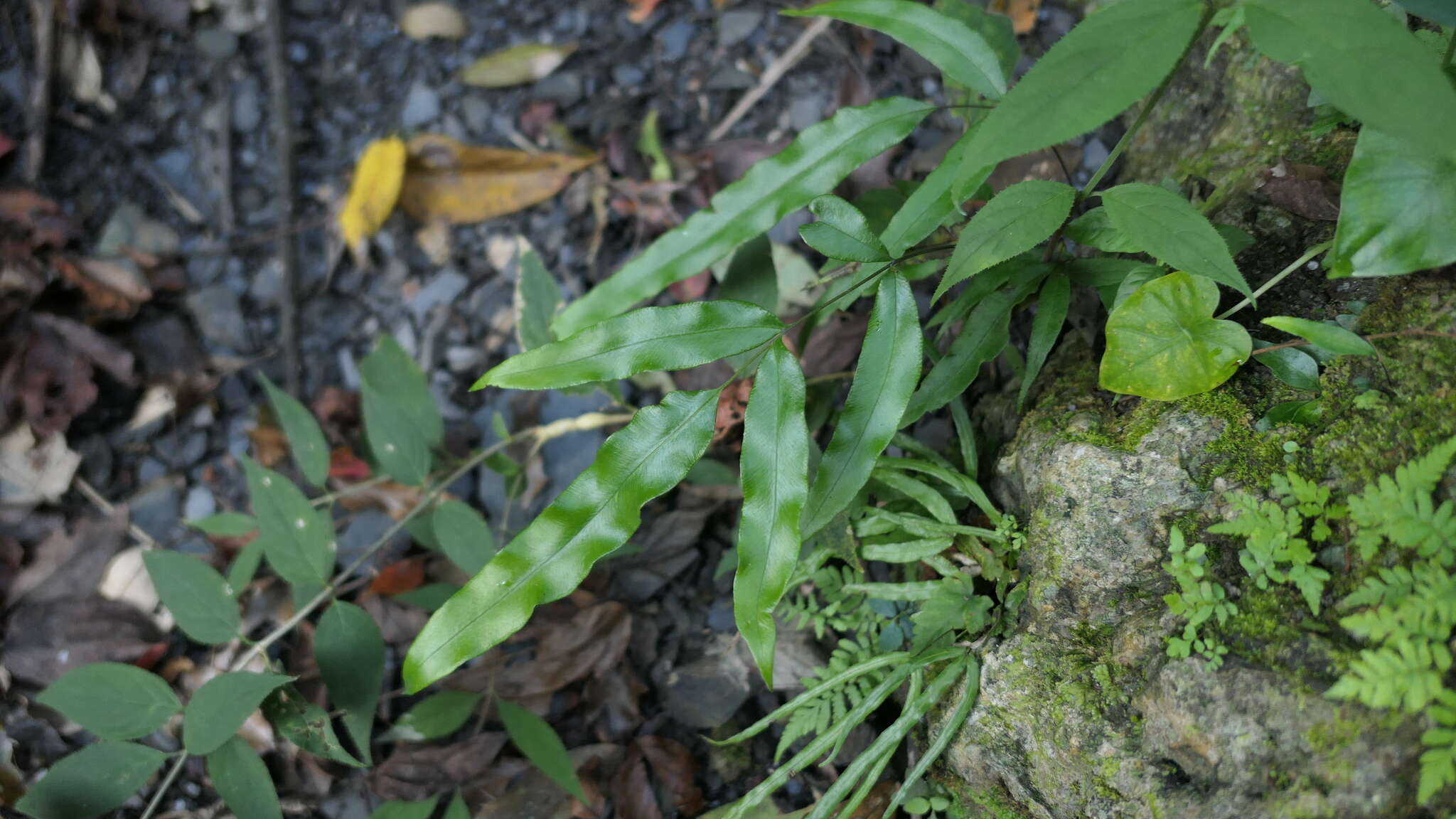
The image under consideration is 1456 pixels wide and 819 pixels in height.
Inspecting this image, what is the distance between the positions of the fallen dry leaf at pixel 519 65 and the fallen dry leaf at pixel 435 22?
17 cm

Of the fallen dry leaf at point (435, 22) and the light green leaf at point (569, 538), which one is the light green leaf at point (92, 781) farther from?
the fallen dry leaf at point (435, 22)

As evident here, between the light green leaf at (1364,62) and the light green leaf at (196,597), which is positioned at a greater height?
the light green leaf at (1364,62)

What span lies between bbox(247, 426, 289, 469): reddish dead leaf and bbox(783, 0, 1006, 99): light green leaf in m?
1.70

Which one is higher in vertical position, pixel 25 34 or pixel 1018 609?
pixel 25 34

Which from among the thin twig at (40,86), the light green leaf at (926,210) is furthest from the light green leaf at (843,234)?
the thin twig at (40,86)

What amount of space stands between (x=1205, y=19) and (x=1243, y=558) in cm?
65

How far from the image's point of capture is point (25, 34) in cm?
247

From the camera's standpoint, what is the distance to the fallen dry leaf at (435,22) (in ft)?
8.43

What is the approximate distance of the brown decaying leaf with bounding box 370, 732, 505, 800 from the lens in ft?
5.72

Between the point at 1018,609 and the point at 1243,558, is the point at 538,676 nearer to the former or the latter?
the point at 1018,609

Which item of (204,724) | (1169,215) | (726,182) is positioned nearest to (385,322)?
(726,182)

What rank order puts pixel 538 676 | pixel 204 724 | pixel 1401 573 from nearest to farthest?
pixel 1401 573
pixel 204 724
pixel 538 676

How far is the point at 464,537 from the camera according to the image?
5.38 feet

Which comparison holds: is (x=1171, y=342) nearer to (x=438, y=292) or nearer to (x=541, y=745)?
(x=541, y=745)
